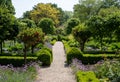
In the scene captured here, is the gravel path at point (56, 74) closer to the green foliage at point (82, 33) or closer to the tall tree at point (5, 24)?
the tall tree at point (5, 24)

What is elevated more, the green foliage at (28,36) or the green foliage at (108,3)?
the green foliage at (108,3)

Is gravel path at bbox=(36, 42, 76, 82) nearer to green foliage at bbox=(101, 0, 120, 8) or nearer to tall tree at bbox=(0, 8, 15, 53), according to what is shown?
tall tree at bbox=(0, 8, 15, 53)

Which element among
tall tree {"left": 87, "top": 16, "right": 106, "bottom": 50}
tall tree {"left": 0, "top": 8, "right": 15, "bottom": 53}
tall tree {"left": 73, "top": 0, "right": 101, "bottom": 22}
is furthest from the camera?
tall tree {"left": 73, "top": 0, "right": 101, "bottom": 22}

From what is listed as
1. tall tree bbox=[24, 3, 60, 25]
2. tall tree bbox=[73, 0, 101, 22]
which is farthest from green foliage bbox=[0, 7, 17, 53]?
tall tree bbox=[73, 0, 101, 22]

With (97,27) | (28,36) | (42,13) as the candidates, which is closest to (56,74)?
(28,36)

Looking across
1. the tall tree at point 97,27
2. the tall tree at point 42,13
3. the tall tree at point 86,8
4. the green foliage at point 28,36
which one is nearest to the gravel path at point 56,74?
the green foliage at point 28,36

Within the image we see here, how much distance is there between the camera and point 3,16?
23.1 metres

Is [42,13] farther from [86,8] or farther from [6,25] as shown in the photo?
[6,25]

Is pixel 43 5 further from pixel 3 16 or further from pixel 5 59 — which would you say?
pixel 5 59

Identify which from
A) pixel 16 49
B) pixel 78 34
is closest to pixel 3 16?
pixel 16 49

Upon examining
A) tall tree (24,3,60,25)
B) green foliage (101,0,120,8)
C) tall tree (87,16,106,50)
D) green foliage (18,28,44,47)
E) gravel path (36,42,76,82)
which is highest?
green foliage (101,0,120,8)

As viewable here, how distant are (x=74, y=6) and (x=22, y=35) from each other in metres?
53.0

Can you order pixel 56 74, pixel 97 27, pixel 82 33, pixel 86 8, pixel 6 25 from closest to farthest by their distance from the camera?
1. pixel 56 74
2. pixel 6 25
3. pixel 97 27
4. pixel 82 33
5. pixel 86 8

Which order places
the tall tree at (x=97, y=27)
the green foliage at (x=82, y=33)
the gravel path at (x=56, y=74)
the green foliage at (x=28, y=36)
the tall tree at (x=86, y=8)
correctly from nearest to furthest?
the gravel path at (x=56, y=74)
the green foliage at (x=28, y=36)
the tall tree at (x=97, y=27)
the green foliage at (x=82, y=33)
the tall tree at (x=86, y=8)
